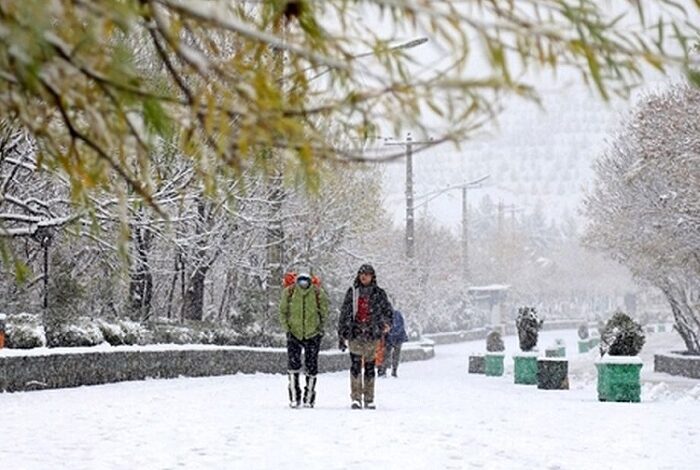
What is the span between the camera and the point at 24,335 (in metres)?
17.2

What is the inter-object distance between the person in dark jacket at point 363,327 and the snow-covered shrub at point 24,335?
5.78 meters

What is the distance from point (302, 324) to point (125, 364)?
20.8 ft

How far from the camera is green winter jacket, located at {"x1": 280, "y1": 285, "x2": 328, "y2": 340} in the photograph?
13828mm

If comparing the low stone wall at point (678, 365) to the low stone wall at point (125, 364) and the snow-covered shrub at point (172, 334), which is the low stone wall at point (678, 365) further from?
the snow-covered shrub at point (172, 334)

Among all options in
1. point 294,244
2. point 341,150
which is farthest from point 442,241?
point 341,150

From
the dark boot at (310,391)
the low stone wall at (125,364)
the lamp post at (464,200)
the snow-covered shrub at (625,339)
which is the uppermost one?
the lamp post at (464,200)

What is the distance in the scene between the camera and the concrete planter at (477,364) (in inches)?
1210

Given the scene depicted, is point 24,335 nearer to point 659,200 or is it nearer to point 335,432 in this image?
point 335,432

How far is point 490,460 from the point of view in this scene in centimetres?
916

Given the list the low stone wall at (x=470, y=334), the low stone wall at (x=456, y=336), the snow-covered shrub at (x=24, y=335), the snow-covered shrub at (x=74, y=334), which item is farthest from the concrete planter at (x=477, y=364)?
the low stone wall at (x=470, y=334)

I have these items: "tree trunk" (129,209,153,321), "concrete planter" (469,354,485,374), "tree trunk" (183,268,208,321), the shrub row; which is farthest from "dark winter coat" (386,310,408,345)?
"tree trunk" (183,268,208,321)

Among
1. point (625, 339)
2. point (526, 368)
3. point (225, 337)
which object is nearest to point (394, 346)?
point (526, 368)

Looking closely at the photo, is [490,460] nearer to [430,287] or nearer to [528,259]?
[430,287]

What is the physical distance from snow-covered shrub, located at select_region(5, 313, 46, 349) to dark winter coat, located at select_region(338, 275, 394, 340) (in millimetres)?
5789
